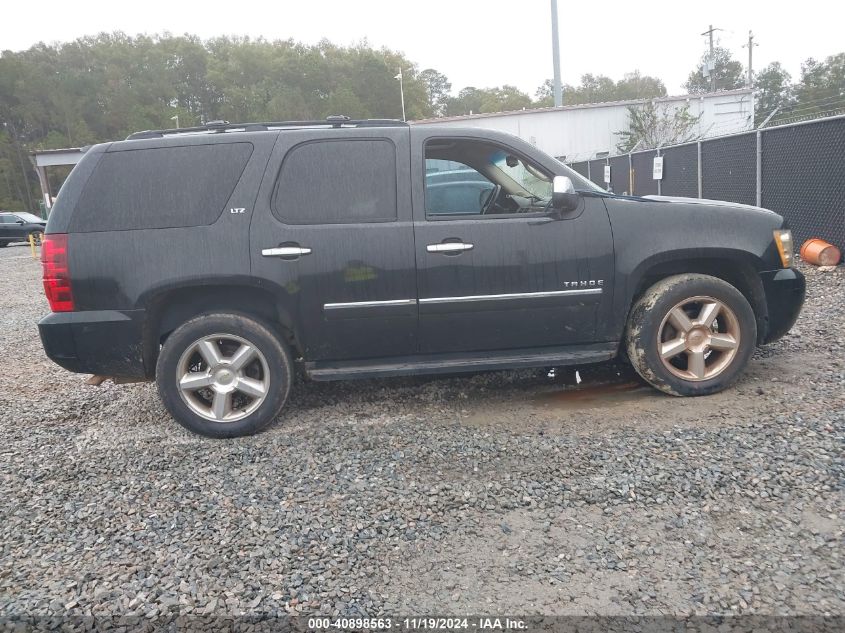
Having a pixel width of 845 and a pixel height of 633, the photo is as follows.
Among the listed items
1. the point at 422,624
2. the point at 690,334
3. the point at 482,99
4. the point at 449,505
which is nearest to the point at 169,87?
the point at 482,99

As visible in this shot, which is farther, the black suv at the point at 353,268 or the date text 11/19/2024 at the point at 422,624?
the black suv at the point at 353,268

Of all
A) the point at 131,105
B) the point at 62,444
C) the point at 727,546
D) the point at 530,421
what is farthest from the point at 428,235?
the point at 131,105

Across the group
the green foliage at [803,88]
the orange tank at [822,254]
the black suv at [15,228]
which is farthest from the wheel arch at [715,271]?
the green foliage at [803,88]

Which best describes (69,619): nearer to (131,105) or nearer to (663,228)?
(663,228)

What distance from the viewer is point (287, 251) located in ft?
13.7

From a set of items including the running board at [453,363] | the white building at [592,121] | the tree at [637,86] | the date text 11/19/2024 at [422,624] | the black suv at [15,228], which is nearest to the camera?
the date text 11/19/2024 at [422,624]

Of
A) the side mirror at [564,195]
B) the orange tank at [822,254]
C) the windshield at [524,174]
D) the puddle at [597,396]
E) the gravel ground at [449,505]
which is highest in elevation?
the windshield at [524,174]

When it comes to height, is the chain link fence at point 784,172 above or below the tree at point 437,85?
below

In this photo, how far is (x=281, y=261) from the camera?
4.16 m

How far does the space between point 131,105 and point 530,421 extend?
273ft

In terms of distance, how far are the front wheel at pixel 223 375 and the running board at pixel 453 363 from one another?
0.27m

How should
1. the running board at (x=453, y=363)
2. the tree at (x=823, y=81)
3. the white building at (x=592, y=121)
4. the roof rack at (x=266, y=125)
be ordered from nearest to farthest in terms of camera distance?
the running board at (x=453, y=363), the roof rack at (x=266, y=125), the white building at (x=592, y=121), the tree at (x=823, y=81)

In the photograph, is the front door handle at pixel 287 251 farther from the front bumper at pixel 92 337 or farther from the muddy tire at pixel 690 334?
the muddy tire at pixel 690 334

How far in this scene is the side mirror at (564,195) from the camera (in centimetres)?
419
